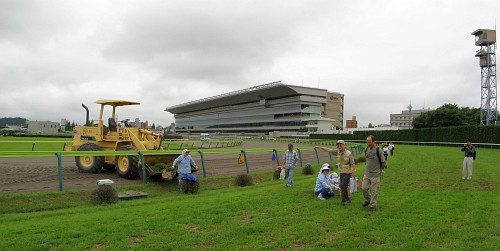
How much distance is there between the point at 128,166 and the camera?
1382cm

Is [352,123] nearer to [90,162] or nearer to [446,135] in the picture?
[446,135]

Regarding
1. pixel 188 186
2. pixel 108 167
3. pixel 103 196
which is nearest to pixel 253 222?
pixel 103 196

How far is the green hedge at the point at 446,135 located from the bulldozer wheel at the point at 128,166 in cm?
4156

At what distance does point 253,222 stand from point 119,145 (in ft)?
34.5

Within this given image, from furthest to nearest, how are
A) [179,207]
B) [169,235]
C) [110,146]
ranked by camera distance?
[110,146]
[179,207]
[169,235]

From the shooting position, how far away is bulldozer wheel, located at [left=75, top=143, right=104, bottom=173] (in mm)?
15422

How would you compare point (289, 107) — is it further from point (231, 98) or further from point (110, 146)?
point (110, 146)

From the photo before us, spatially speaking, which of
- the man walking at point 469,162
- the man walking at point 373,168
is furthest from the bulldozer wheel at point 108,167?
the man walking at point 469,162

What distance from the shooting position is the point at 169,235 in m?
6.51

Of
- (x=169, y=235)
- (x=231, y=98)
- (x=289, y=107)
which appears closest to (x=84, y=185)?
(x=169, y=235)

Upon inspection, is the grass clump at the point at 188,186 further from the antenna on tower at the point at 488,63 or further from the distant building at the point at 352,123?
the distant building at the point at 352,123

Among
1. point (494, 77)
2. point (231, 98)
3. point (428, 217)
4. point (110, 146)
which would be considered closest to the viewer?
point (428, 217)

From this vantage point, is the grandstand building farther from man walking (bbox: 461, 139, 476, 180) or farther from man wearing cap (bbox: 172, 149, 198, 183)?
man wearing cap (bbox: 172, 149, 198, 183)

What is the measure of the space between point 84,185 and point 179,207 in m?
4.98
